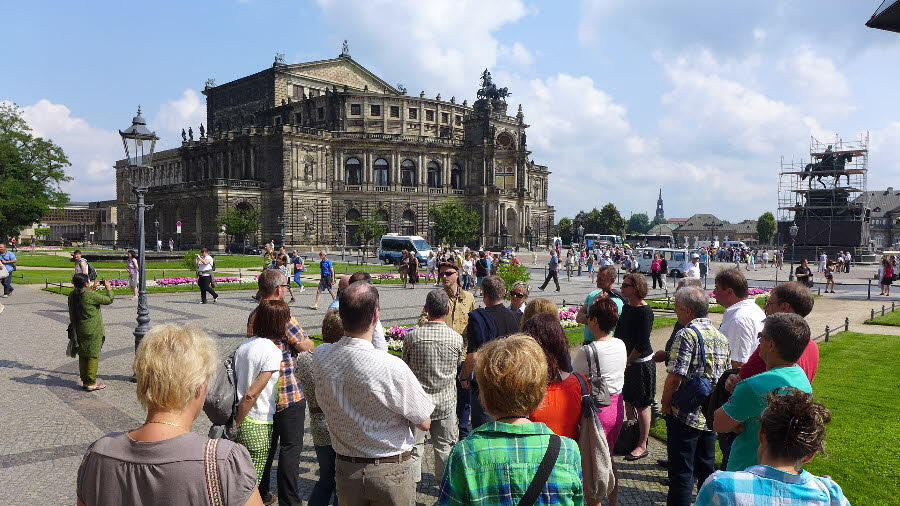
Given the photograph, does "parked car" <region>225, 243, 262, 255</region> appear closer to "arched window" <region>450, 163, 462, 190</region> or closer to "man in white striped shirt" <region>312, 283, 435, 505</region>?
"arched window" <region>450, 163, 462, 190</region>

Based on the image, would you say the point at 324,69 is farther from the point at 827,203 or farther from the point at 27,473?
the point at 27,473

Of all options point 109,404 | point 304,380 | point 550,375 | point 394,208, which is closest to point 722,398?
point 550,375

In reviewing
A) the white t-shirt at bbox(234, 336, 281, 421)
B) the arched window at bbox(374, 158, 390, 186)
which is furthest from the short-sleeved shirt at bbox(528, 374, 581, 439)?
the arched window at bbox(374, 158, 390, 186)

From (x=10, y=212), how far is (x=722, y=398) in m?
65.6

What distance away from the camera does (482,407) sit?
4305 millimetres

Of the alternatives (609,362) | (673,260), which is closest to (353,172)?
(673,260)

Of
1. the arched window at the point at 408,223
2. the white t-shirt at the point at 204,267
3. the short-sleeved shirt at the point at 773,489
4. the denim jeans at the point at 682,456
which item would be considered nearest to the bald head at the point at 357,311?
the short-sleeved shirt at the point at 773,489

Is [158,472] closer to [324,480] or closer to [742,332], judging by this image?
[324,480]

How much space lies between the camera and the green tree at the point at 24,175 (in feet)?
177

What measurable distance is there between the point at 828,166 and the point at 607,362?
68.0 m

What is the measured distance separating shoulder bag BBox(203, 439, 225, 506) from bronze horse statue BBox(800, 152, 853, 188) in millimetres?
70424

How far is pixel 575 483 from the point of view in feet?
8.57

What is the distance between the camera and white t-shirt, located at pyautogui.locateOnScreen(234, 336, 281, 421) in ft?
15.1

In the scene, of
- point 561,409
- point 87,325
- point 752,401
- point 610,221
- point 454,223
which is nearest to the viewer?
point 561,409
